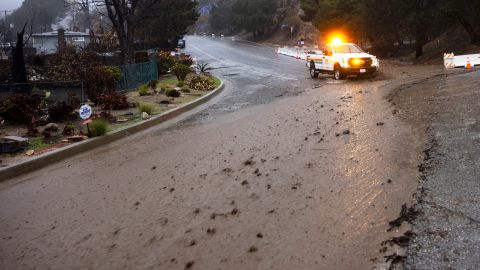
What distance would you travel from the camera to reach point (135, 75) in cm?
2069

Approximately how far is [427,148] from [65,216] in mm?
5658

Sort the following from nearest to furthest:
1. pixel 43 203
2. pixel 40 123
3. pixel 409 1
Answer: pixel 43 203 → pixel 40 123 → pixel 409 1

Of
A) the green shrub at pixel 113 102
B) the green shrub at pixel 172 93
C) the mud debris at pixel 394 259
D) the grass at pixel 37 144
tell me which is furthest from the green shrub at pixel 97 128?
the mud debris at pixel 394 259

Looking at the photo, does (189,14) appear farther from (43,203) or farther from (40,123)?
(43,203)

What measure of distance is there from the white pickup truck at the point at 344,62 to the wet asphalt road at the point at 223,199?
1079 cm

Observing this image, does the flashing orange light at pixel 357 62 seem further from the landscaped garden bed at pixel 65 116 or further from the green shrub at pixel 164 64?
the green shrub at pixel 164 64

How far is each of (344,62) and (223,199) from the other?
16.7m

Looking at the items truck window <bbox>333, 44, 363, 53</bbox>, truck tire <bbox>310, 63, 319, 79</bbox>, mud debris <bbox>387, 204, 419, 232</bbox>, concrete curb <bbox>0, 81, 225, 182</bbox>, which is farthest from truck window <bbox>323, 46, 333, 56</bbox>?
mud debris <bbox>387, 204, 419, 232</bbox>

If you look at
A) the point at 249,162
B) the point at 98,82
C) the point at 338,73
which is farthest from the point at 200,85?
the point at 249,162

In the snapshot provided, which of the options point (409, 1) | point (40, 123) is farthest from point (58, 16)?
point (40, 123)

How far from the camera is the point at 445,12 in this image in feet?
94.4

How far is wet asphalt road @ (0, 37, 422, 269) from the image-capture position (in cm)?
475

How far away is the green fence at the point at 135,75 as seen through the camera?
64.1 ft

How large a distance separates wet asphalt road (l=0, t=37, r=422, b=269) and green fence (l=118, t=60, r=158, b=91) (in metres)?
8.86
